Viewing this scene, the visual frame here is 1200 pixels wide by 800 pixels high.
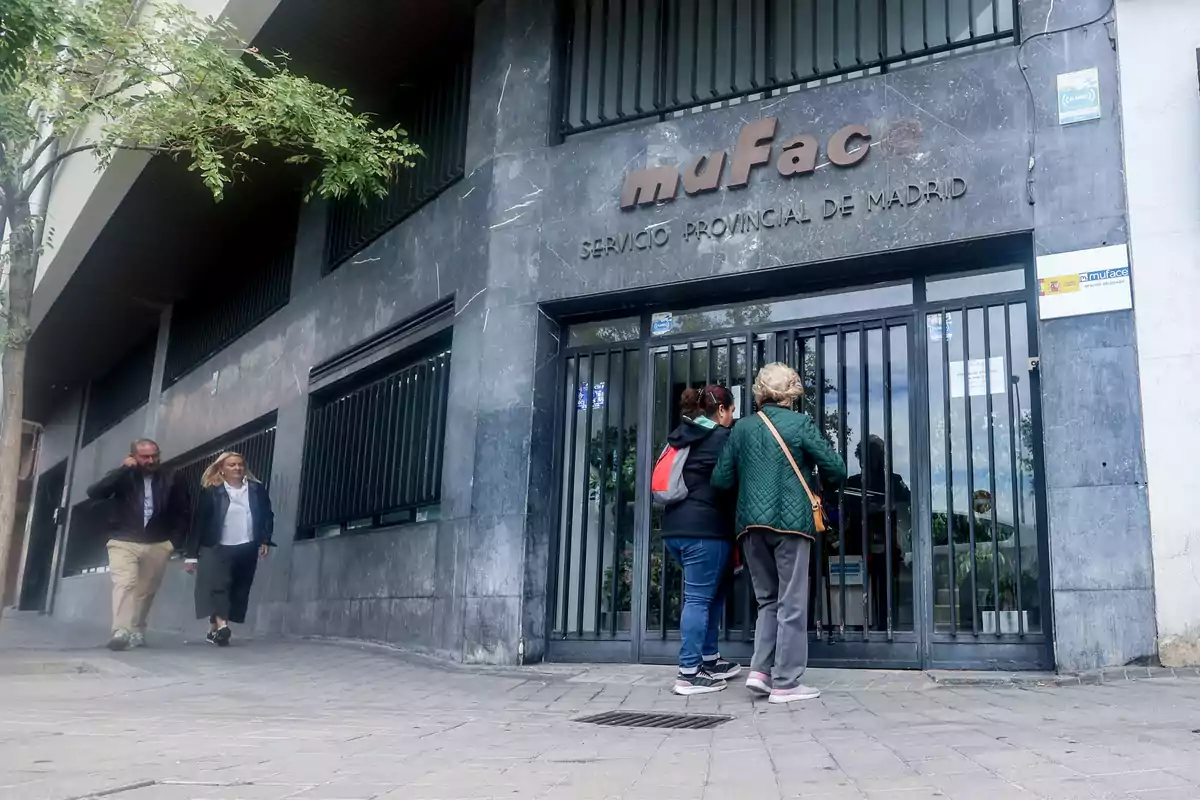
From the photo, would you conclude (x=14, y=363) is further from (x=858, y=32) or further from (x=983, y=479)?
(x=983, y=479)

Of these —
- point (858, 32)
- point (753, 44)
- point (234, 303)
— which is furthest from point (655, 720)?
point (234, 303)

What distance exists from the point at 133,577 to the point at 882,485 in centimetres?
626

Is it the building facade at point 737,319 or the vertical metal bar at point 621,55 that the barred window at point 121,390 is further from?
the vertical metal bar at point 621,55

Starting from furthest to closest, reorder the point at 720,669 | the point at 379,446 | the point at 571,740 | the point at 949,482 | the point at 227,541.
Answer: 1. the point at 379,446
2. the point at 227,541
3. the point at 949,482
4. the point at 720,669
5. the point at 571,740

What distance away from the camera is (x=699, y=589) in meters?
6.23

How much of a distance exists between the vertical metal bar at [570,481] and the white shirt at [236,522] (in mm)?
3266

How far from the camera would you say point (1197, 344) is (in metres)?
6.05

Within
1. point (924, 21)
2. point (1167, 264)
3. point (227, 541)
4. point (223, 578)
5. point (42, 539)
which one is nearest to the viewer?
point (1167, 264)

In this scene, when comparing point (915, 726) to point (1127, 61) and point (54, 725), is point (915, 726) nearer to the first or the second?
point (54, 725)

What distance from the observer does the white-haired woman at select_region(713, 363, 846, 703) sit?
5.68m

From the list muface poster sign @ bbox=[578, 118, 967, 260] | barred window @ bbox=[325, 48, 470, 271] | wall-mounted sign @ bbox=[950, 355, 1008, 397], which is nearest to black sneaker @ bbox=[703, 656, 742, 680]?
wall-mounted sign @ bbox=[950, 355, 1008, 397]

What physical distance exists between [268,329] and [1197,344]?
34.4ft

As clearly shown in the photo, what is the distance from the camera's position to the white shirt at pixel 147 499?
9547 mm

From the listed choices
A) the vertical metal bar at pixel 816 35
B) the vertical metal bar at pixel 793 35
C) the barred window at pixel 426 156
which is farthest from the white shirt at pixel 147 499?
the vertical metal bar at pixel 816 35
